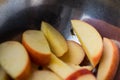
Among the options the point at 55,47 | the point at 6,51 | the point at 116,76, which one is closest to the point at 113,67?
the point at 116,76

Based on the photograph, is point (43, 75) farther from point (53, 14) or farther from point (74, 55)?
point (53, 14)

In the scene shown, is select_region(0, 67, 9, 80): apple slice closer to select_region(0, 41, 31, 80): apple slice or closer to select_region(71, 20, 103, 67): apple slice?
select_region(0, 41, 31, 80): apple slice

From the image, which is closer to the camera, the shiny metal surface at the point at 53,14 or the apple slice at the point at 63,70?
the apple slice at the point at 63,70

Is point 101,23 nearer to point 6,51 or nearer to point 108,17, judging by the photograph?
point 108,17

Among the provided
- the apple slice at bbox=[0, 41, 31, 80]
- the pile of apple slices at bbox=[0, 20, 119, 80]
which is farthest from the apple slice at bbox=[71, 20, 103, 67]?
the apple slice at bbox=[0, 41, 31, 80]

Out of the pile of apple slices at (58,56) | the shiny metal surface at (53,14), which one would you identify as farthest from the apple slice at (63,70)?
the shiny metal surface at (53,14)

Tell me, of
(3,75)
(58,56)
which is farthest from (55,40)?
(3,75)

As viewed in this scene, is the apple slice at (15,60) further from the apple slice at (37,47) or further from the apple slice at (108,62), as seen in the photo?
the apple slice at (108,62)
